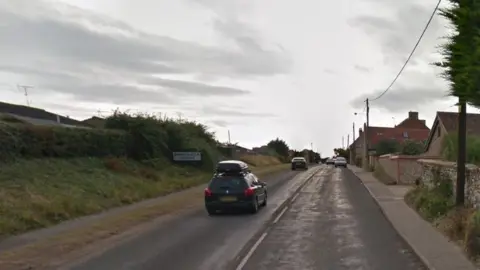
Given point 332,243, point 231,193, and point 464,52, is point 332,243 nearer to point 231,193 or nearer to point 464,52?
point 464,52

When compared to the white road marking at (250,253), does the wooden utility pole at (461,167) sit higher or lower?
higher

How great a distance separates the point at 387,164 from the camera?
46781 mm

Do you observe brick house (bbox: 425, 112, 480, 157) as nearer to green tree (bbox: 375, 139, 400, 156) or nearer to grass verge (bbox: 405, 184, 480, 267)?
green tree (bbox: 375, 139, 400, 156)

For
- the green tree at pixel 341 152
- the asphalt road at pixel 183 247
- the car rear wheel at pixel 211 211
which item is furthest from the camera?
the green tree at pixel 341 152

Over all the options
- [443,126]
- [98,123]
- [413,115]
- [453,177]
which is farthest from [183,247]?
[413,115]

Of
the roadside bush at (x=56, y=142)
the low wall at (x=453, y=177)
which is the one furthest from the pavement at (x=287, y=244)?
the roadside bush at (x=56, y=142)

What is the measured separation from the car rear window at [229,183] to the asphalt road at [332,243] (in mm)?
1753

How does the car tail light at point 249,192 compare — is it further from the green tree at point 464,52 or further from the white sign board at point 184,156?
the white sign board at point 184,156

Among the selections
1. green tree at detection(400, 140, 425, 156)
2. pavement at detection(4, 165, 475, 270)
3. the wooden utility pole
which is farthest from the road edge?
green tree at detection(400, 140, 425, 156)

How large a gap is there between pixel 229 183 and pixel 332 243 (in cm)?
822

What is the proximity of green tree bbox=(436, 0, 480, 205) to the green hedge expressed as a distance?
16.7 metres

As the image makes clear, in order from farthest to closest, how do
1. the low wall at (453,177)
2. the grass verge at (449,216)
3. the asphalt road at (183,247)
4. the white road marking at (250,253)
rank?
1. the low wall at (453,177)
2. the grass verge at (449,216)
3. the asphalt road at (183,247)
4. the white road marking at (250,253)

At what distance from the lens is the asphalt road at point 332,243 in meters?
11.3

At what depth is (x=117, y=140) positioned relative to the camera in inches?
1431
